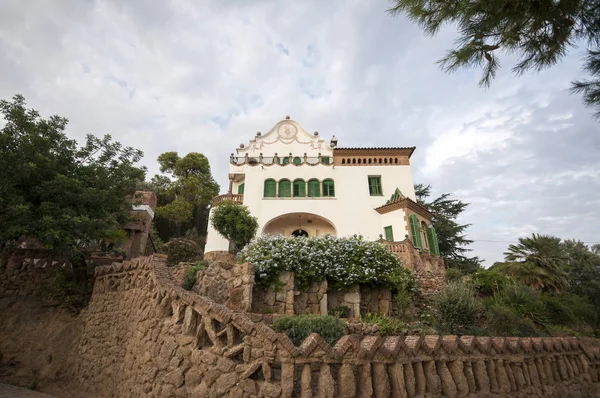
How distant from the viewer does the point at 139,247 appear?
14219mm

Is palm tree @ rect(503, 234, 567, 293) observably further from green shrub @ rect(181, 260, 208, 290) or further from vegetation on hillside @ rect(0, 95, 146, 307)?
vegetation on hillside @ rect(0, 95, 146, 307)

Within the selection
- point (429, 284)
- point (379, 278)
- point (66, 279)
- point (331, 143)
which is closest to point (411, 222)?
point (429, 284)

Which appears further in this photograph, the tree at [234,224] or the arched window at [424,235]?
the arched window at [424,235]

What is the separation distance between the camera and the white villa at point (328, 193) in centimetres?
1944

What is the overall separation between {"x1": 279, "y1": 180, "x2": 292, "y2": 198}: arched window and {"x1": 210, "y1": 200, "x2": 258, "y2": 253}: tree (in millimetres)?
3963

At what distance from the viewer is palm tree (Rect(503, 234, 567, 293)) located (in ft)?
52.3

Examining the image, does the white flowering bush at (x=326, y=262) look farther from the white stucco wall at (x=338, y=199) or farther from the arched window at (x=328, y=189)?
the arched window at (x=328, y=189)

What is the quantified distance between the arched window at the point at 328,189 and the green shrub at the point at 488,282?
10214 millimetres

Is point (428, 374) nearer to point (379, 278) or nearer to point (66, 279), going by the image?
point (379, 278)

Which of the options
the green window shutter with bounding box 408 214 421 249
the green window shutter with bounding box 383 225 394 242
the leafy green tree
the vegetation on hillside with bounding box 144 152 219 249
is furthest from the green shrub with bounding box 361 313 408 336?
the leafy green tree

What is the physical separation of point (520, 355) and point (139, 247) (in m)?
14.7

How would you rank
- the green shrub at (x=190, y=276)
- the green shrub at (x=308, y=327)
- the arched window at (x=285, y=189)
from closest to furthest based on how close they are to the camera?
1. the green shrub at (x=308, y=327)
2. the green shrub at (x=190, y=276)
3. the arched window at (x=285, y=189)

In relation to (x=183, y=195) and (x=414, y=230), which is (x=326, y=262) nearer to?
(x=414, y=230)

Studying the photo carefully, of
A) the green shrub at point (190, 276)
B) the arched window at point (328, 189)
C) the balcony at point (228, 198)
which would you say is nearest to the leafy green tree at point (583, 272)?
the arched window at point (328, 189)
